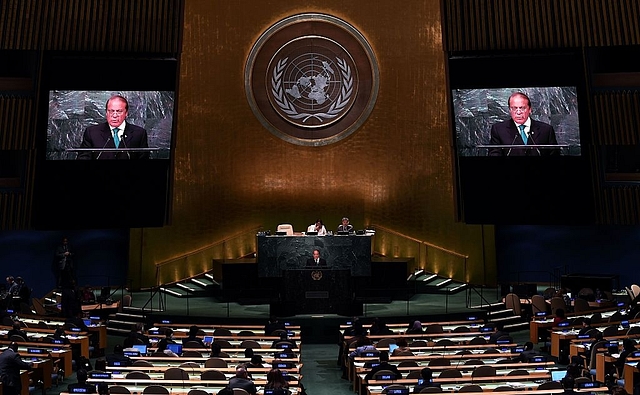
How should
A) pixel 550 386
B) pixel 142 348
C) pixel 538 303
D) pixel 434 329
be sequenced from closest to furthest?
pixel 550 386, pixel 142 348, pixel 434 329, pixel 538 303

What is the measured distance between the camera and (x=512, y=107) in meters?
22.7

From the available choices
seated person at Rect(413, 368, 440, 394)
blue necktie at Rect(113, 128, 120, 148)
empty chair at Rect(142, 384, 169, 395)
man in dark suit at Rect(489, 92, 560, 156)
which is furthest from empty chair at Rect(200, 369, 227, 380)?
man in dark suit at Rect(489, 92, 560, 156)

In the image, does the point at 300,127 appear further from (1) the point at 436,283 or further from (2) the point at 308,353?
(2) the point at 308,353

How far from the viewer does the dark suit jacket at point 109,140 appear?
22.7 m

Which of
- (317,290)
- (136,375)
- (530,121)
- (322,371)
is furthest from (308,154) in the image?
(136,375)

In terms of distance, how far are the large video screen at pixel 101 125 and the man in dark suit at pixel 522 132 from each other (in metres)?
7.88

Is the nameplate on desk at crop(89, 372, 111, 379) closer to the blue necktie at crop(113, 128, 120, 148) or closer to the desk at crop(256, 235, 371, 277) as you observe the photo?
the desk at crop(256, 235, 371, 277)

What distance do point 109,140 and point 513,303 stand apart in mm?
9987

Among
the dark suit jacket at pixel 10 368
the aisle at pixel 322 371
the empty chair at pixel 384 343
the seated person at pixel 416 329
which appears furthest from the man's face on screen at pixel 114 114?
the dark suit jacket at pixel 10 368

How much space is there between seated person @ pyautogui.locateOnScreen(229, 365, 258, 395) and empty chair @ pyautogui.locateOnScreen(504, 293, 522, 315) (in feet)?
35.9

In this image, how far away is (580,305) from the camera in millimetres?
21172

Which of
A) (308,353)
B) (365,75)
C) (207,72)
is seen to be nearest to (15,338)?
(308,353)

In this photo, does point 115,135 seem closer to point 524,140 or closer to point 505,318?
point 524,140

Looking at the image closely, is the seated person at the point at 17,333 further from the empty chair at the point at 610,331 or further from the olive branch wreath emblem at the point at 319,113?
the olive branch wreath emblem at the point at 319,113
